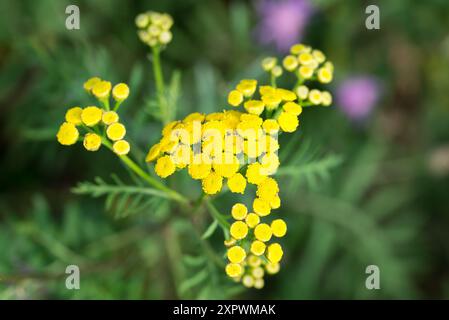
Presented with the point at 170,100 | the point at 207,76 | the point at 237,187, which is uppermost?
the point at 207,76

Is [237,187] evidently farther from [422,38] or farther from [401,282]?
[422,38]

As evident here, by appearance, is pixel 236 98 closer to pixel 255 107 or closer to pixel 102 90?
pixel 255 107

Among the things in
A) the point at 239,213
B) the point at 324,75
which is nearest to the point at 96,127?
the point at 239,213

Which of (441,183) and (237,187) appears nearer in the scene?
(237,187)

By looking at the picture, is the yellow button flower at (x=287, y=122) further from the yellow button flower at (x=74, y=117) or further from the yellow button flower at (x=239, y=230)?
the yellow button flower at (x=74, y=117)

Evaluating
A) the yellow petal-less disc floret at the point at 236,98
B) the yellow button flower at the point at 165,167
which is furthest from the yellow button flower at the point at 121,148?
the yellow petal-less disc floret at the point at 236,98
